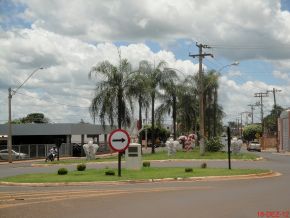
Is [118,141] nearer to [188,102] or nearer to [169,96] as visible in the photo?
[169,96]

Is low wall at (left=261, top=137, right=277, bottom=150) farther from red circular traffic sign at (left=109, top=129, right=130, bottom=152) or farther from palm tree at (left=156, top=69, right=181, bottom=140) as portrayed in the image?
red circular traffic sign at (left=109, top=129, right=130, bottom=152)

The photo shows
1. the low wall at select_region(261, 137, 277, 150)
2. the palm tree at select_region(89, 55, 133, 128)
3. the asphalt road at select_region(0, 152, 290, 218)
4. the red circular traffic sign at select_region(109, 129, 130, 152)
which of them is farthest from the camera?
the low wall at select_region(261, 137, 277, 150)

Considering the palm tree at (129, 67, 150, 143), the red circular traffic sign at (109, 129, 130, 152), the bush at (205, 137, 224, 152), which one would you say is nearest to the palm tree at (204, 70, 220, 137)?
the bush at (205, 137, 224, 152)

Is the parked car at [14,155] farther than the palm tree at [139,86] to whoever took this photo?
Yes

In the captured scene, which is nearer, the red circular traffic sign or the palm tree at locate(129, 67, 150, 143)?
the red circular traffic sign

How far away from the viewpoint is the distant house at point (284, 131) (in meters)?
79.5

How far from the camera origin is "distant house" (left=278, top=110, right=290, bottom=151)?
79500 mm

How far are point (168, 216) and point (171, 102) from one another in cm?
4712

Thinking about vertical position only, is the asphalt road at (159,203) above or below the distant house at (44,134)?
below

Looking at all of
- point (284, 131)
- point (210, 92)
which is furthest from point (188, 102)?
point (284, 131)

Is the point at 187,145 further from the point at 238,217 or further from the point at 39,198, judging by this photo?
the point at 238,217

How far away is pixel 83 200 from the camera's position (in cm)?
1507

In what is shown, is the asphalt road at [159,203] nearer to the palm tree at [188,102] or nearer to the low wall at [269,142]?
the palm tree at [188,102]

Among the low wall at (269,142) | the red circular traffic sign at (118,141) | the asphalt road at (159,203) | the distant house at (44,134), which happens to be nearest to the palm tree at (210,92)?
the distant house at (44,134)
